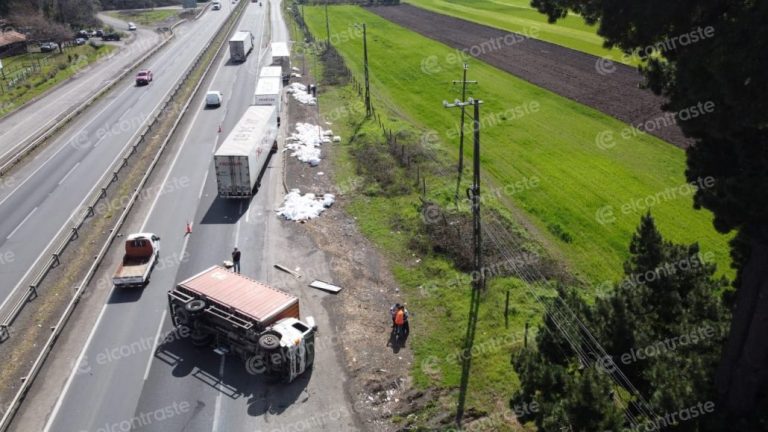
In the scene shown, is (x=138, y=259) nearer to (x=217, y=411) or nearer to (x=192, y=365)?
(x=192, y=365)

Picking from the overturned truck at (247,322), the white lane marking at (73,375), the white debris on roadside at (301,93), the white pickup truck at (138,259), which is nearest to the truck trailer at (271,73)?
the white debris on roadside at (301,93)

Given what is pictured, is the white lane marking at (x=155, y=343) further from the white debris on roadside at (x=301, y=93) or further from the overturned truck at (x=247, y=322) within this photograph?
the white debris on roadside at (x=301, y=93)

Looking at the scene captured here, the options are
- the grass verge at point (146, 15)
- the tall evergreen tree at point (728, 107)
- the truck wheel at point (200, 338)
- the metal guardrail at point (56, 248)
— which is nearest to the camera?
the tall evergreen tree at point (728, 107)

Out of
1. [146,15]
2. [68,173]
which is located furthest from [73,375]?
[146,15]

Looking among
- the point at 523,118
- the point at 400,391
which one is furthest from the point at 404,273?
the point at 523,118

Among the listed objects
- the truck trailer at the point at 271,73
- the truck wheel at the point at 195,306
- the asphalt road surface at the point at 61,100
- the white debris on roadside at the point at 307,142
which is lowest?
the asphalt road surface at the point at 61,100

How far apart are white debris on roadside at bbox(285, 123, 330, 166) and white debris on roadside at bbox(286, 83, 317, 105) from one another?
9.12 m

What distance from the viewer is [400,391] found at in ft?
76.9

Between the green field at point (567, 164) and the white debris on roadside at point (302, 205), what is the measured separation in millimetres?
11576

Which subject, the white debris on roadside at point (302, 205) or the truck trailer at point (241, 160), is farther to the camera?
the truck trailer at point (241, 160)

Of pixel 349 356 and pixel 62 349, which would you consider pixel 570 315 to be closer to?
pixel 349 356

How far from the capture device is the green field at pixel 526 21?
86550 mm

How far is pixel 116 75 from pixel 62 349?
6121 cm

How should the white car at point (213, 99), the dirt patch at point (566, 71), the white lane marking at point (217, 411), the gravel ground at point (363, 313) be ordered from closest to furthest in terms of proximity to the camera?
the white lane marking at point (217, 411) → the gravel ground at point (363, 313) → the dirt patch at point (566, 71) → the white car at point (213, 99)
